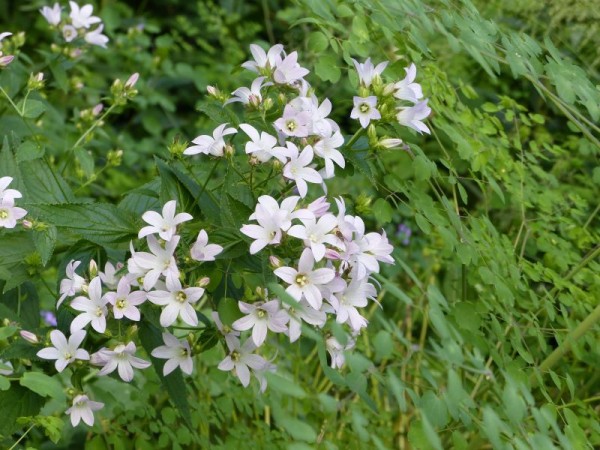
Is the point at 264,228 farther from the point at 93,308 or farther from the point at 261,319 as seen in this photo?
the point at 93,308

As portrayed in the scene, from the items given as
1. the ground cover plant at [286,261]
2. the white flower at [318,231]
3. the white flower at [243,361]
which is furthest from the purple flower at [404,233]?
the white flower at [318,231]

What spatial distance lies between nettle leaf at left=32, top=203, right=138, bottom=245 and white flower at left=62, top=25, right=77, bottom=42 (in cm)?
78

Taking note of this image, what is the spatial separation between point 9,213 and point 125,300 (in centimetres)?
23

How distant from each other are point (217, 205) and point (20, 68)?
2.87 ft

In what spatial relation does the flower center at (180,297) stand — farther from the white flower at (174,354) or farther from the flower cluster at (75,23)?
the flower cluster at (75,23)

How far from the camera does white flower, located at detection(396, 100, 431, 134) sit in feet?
4.38

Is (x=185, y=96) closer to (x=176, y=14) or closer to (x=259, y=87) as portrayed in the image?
(x=176, y=14)

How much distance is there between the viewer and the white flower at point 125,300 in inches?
48.5

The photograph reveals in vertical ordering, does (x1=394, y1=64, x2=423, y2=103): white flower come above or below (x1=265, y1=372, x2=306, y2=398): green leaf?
above

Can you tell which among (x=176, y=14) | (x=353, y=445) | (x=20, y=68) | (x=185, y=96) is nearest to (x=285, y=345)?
(x=353, y=445)

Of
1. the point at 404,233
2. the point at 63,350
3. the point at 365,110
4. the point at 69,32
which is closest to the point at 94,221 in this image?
the point at 63,350

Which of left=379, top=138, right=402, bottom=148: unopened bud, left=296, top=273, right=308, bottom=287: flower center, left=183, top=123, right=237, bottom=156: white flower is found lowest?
left=183, top=123, right=237, bottom=156: white flower

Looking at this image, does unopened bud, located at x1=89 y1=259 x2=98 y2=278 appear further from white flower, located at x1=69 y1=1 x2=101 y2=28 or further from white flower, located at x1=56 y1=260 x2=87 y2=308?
white flower, located at x1=69 y1=1 x2=101 y2=28

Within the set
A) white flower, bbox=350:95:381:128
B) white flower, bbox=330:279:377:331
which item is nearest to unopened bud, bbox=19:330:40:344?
white flower, bbox=330:279:377:331
